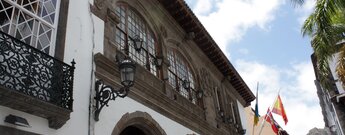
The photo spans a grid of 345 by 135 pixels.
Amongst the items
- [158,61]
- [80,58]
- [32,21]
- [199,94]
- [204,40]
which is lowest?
[80,58]

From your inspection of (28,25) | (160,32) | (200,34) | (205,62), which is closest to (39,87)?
(28,25)

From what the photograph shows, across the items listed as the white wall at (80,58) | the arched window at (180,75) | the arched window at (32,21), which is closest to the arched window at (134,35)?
the arched window at (180,75)

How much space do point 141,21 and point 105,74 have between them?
322cm

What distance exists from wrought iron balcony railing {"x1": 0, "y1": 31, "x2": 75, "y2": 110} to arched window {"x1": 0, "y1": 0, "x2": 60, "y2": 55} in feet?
1.37

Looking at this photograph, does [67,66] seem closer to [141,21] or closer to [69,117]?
[69,117]

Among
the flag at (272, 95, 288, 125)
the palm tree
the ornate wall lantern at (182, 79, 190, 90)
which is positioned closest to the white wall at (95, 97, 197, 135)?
the ornate wall lantern at (182, 79, 190, 90)

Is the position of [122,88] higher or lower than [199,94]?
lower

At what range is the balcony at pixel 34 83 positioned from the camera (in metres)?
4.29

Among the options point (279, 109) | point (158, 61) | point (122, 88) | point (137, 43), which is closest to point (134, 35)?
point (137, 43)

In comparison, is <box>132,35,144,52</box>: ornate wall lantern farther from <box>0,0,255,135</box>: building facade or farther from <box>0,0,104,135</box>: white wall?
<box>0,0,104,135</box>: white wall

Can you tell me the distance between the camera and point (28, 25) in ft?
17.6

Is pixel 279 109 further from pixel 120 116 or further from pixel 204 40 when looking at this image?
pixel 120 116

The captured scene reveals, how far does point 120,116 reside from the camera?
6727 millimetres

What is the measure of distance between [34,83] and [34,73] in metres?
0.13
